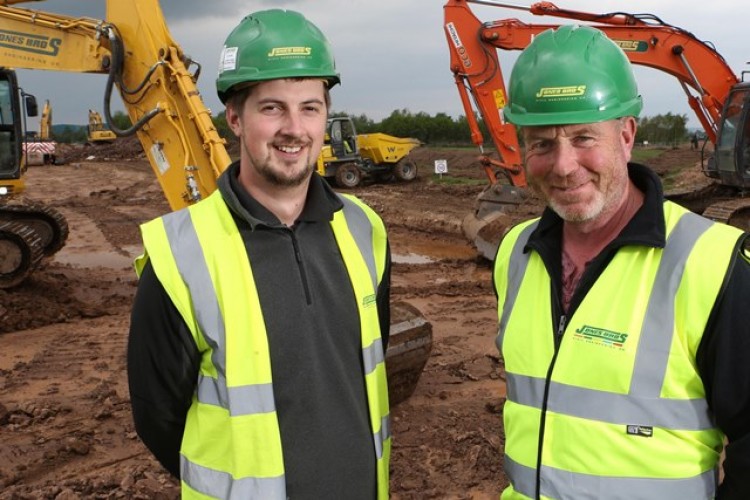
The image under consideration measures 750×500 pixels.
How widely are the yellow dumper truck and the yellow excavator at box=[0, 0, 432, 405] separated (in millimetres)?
12807

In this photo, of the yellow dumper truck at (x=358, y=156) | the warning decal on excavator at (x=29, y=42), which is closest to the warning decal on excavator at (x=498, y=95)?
the warning decal on excavator at (x=29, y=42)

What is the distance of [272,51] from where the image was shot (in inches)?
85.0

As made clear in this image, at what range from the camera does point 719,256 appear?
175 cm

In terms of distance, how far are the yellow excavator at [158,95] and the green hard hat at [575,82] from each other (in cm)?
327

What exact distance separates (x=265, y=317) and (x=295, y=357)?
15 cm

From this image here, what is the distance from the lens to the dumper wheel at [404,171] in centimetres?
2325

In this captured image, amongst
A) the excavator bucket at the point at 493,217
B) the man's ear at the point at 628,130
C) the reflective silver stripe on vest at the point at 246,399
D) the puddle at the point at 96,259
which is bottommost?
the puddle at the point at 96,259

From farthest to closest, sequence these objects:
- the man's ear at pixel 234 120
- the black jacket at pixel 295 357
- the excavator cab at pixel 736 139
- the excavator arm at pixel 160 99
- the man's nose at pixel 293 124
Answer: the excavator cab at pixel 736 139 < the excavator arm at pixel 160 99 < the man's ear at pixel 234 120 < the man's nose at pixel 293 124 < the black jacket at pixel 295 357

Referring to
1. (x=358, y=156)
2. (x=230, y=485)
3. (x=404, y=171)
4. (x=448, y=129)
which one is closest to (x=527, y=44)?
(x=230, y=485)

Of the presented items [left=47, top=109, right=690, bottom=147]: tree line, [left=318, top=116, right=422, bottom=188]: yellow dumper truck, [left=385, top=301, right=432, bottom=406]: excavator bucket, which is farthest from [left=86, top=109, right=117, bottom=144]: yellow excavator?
[left=385, top=301, right=432, bottom=406]: excavator bucket

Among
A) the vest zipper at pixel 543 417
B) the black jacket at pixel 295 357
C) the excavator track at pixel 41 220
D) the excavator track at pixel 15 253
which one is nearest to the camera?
the vest zipper at pixel 543 417

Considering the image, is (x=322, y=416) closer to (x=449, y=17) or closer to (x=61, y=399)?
(x=61, y=399)

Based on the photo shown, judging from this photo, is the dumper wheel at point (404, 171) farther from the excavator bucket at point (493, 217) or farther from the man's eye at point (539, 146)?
the man's eye at point (539, 146)

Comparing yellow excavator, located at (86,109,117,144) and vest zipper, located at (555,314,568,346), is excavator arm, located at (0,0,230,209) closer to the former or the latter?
vest zipper, located at (555,314,568,346)
